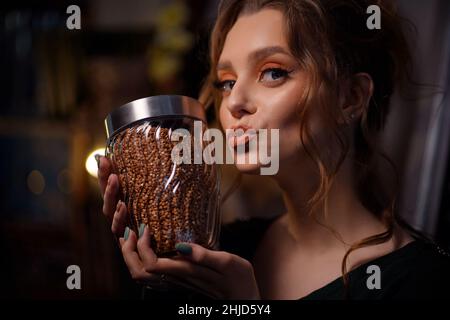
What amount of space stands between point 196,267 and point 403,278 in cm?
21

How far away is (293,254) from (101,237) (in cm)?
58

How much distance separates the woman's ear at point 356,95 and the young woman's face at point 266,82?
0.06 m

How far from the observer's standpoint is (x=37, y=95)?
3.49 feet

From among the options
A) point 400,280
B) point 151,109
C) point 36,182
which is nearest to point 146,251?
point 151,109

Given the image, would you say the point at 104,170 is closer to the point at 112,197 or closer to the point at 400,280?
the point at 112,197

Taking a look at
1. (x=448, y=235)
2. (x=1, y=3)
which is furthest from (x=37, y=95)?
(x=448, y=235)

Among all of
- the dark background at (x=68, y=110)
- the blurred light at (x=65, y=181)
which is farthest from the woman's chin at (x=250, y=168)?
the blurred light at (x=65, y=181)

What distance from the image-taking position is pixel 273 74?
1.55 feet

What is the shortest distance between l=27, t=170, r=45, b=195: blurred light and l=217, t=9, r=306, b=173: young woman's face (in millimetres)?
676

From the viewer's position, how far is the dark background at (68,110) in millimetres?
940

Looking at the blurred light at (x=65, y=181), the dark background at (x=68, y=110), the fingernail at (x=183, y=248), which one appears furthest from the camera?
the blurred light at (x=65, y=181)

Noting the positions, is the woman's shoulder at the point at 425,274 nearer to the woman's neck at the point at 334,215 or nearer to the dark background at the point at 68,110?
the woman's neck at the point at 334,215

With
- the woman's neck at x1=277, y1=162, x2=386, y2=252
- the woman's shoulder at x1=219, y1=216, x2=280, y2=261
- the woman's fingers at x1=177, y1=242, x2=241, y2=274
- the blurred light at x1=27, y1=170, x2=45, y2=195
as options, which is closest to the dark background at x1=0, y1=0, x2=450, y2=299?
the blurred light at x1=27, y1=170, x2=45, y2=195

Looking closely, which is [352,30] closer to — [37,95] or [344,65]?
[344,65]
